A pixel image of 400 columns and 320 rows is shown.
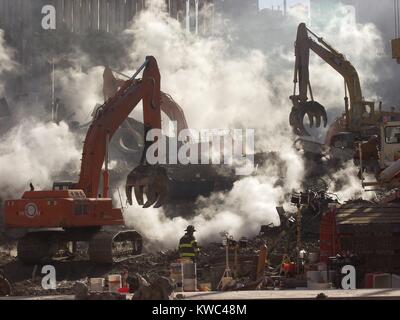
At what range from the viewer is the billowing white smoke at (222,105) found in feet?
89.3

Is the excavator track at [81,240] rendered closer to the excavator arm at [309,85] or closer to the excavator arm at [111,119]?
the excavator arm at [111,119]

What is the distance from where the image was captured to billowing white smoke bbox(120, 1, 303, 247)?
2722 centimetres

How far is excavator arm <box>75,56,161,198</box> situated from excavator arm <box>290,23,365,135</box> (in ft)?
20.2

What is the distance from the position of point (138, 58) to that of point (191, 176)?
26731mm

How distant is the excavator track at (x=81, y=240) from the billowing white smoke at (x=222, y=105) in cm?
341

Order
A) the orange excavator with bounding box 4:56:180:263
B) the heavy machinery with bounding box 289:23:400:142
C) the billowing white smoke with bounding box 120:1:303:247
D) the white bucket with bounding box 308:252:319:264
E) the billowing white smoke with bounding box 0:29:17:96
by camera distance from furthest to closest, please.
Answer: the billowing white smoke with bounding box 0:29:17:96, the heavy machinery with bounding box 289:23:400:142, the billowing white smoke with bounding box 120:1:303:247, the orange excavator with bounding box 4:56:180:263, the white bucket with bounding box 308:252:319:264

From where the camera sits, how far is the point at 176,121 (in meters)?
30.3

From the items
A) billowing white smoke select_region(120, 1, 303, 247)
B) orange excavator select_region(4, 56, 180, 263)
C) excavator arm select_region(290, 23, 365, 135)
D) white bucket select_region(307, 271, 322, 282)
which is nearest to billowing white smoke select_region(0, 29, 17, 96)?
billowing white smoke select_region(120, 1, 303, 247)

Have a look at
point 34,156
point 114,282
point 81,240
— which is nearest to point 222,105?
point 34,156

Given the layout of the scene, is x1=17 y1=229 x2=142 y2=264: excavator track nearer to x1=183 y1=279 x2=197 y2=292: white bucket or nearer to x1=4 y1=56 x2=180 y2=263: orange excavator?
x1=4 y1=56 x2=180 y2=263: orange excavator

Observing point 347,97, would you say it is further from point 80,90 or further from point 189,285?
point 189,285

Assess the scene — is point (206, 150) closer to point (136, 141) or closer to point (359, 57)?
point (136, 141)

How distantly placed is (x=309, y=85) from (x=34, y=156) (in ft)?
38.6
